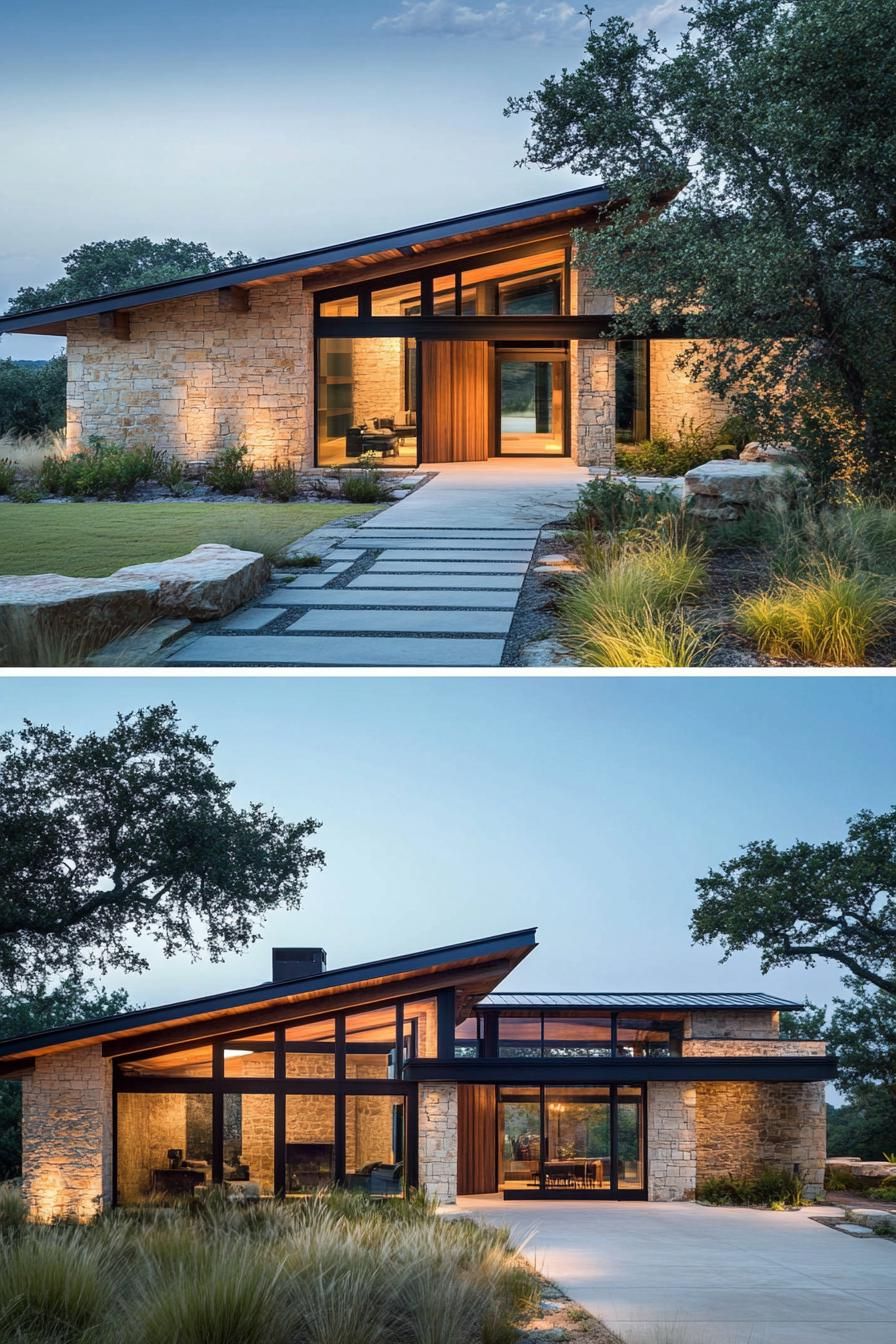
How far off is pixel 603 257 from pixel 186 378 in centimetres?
729

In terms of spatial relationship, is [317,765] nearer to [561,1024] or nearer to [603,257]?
[561,1024]

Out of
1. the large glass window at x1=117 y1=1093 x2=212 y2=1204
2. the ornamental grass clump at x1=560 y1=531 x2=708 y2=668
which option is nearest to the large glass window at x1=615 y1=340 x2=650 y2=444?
the ornamental grass clump at x1=560 y1=531 x2=708 y2=668

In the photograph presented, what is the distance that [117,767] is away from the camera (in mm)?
14594

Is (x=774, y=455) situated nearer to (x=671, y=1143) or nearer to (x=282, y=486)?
(x=282, y=486)

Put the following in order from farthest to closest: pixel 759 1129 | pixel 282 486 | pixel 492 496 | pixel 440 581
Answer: pixel 282 486 < pixel 492 496 < pixel 759 1129 < pixel 440 581

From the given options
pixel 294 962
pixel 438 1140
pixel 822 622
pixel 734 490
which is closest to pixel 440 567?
pixel 734 490

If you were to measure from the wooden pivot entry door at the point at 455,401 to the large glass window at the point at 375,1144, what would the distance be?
11706 mm

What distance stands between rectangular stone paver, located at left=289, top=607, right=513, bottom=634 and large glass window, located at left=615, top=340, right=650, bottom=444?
1440 cm

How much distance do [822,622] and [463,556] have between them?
12.3 feet

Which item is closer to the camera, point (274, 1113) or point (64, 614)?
point (64, 614)

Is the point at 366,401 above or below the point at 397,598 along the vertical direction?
above

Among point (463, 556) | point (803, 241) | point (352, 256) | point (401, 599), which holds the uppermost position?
point (352, 256)

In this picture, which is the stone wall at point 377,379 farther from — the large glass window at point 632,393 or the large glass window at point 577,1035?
the large glass window at point 577,1035

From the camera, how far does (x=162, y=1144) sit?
13.1 metres
